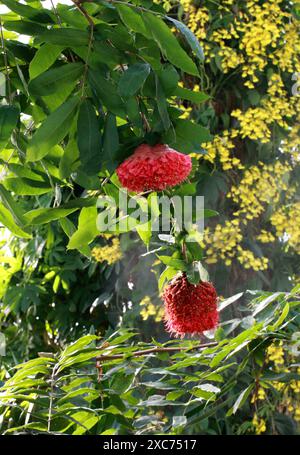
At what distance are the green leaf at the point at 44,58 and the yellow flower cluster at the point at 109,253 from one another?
128 cm

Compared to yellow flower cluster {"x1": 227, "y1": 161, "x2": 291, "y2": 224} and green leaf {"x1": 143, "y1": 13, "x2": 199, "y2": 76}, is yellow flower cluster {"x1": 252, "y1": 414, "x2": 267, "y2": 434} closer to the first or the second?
yellow flower cluster {"x1": 227, "y1": 161, "x2": 291, "y2": 224}

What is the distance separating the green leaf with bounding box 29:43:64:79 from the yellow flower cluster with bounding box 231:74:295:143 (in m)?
1.25

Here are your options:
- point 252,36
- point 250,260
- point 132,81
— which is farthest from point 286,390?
point 132,81

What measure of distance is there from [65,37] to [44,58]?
4 cm

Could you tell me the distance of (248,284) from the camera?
215cm

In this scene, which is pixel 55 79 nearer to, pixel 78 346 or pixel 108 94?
pixel 108 94

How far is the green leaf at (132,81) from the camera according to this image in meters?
0.77

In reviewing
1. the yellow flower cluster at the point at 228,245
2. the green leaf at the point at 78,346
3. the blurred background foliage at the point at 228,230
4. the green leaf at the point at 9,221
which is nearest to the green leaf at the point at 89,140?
the green leaf at the point at 9,221

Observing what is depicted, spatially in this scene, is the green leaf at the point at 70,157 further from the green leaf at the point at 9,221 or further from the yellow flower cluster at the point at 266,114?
the yellow flower cluster at the point at 266,114

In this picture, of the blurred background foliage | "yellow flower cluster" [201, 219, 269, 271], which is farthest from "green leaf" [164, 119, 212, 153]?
"yellow flower cluster" [201, 219, 269, 271]

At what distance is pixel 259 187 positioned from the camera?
2139mm

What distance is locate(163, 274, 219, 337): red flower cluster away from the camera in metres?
1.02

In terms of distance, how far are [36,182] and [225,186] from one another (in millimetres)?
1177
